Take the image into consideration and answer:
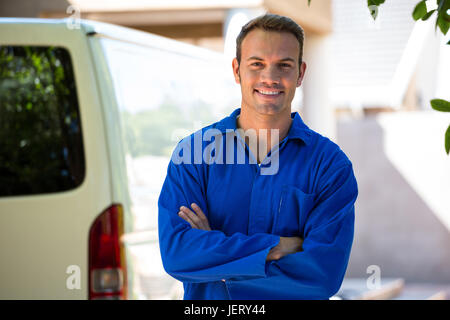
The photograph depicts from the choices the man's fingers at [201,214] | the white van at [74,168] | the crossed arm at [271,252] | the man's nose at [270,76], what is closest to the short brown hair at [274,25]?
the man's nose at [270,76]

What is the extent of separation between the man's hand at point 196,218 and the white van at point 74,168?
41.7 inches

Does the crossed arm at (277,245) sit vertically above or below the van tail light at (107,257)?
above

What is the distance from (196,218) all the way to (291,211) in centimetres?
33

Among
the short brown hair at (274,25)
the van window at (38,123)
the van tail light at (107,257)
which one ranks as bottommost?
Result: the van tail light at (107,257)

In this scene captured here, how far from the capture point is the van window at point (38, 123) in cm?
372

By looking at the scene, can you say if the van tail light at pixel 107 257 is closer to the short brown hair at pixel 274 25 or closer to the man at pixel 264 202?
the man at pixel 264 202

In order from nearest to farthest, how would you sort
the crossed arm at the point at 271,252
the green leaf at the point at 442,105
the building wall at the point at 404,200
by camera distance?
1. the green leaf at the point at 442,105
2. the crossed arm at the point at 271,252
3. the building wall at the point at 404,200

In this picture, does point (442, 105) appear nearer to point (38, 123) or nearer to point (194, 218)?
point (194, 218)

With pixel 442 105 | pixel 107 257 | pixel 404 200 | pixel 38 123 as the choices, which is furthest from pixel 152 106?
pixel 404 200

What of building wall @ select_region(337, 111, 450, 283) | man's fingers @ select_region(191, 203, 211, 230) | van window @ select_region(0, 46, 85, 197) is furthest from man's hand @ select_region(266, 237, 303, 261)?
building wall @ select_region(337, 111, 450, 283)

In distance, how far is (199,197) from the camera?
2.66 metres

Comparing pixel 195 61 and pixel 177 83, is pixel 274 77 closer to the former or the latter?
pixel 177 83

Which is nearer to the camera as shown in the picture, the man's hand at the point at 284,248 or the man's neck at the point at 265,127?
the man's hand at the point at 284,248

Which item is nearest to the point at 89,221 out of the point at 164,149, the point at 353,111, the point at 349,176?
the point at 164,149
